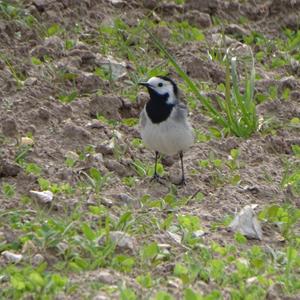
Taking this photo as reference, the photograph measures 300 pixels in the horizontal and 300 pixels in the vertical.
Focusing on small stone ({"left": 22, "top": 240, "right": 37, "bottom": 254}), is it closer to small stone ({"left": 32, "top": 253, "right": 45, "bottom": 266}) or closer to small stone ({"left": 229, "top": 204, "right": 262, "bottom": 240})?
small stone ({"left": 32, "top": 253, "right": 45, "bottom": 266})

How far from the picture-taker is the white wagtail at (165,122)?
27.1 ft

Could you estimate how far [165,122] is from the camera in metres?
8.36

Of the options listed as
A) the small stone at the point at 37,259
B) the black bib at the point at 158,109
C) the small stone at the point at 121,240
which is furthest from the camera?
the black bib at the point at 158,109

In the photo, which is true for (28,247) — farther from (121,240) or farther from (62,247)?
(121,240)

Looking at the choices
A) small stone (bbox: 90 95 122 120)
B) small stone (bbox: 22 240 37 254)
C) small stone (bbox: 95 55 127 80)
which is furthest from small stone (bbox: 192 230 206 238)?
small stone (bbox: 95 55 127 80)

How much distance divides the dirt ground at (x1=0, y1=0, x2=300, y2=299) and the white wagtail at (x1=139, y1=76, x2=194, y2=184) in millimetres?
214

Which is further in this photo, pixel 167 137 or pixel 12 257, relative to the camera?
pixel 167 137

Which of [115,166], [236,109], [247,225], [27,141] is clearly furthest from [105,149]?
[247,225]

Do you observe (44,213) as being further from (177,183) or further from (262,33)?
(262,33)

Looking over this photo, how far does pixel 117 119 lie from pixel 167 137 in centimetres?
88

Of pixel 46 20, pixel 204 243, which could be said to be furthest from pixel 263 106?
pixel 204 243

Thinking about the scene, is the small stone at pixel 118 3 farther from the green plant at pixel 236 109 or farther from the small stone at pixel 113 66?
the green plant at pixel 236 109

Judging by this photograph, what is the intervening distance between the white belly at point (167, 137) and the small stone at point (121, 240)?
1.64 meters

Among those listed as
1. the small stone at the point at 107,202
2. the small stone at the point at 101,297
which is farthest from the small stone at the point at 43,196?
the small stone at the point at 101,297
